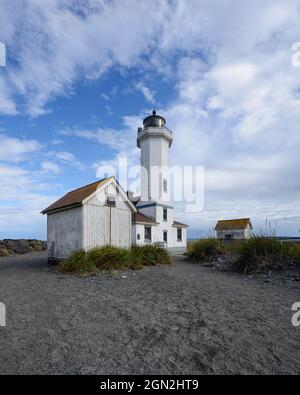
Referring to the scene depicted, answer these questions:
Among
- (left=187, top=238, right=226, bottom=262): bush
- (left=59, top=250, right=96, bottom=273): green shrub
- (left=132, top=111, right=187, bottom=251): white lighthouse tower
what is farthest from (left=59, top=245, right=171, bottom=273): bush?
(left=132, top=111, right=187, bottom=251): white lighthouse tower

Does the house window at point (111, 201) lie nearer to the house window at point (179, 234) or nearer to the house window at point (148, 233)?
the house window at point (148, 233)

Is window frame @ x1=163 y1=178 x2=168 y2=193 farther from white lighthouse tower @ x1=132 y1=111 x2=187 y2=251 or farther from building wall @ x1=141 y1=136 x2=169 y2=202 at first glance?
building wall @ x1=141 y1=136 x2=169 y2=202

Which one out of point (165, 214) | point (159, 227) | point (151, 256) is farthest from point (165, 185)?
point (151, 256)

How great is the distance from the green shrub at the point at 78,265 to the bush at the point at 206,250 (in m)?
6.54

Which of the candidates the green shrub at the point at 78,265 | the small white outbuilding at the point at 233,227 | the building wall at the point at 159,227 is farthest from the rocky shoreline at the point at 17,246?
the small white outbuilding at the point at 233,227

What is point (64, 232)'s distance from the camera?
12.6 meters

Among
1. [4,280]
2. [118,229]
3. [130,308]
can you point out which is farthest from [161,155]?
[130,308]

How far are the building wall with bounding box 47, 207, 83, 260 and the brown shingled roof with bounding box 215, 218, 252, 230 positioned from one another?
26203mm

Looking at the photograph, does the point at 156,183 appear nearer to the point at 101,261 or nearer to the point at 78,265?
the point at 101,261

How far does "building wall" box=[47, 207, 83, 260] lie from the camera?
11.6 meters

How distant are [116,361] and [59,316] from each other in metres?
2.17

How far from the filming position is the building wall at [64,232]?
1161cm
